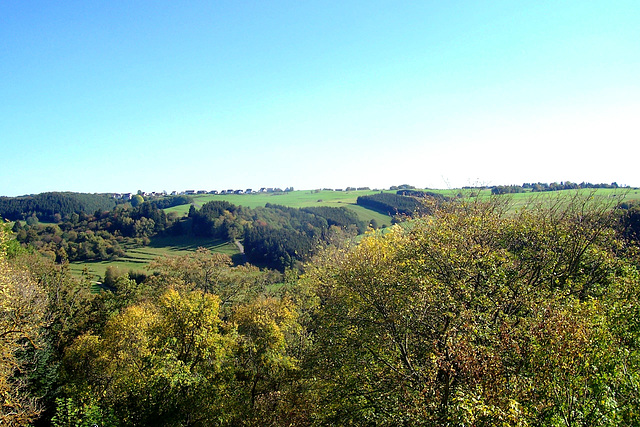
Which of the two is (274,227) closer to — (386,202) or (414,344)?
(386,202)

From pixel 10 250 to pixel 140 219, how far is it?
108870 mm

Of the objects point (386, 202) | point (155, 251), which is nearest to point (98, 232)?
point (155, 251)

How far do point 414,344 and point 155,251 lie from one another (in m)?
131

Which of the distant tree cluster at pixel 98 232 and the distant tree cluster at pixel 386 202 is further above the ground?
the distant tree cluster at pixel 386 202

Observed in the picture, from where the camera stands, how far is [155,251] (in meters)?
126

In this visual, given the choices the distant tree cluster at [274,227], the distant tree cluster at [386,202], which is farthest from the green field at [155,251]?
the distant tree cluster at [386,202]

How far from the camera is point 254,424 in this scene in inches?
796

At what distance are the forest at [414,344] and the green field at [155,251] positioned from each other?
7780 cm

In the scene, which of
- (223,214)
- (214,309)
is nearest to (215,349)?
(214,309)

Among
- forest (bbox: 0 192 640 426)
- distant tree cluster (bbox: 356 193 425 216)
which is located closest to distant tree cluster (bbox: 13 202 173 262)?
forest (bbox: 0 192 640 426)

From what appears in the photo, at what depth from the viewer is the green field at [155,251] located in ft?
340

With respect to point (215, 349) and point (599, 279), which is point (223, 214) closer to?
point (215, 349)

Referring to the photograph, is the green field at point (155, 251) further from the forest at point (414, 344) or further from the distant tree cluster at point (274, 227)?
the forest at point (414, 344)

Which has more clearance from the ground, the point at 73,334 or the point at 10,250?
the point at 10,250
